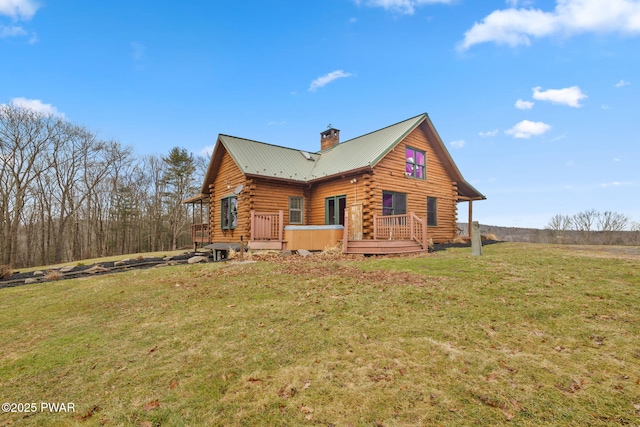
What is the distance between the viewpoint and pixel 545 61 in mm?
13609

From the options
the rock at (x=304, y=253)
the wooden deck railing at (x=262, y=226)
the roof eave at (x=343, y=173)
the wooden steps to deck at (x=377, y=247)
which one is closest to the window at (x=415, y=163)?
the roof eave at (x=343, y=173)

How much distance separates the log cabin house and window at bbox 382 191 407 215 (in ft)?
0.18

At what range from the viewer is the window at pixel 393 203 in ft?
53.5

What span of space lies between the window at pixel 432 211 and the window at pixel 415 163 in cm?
171

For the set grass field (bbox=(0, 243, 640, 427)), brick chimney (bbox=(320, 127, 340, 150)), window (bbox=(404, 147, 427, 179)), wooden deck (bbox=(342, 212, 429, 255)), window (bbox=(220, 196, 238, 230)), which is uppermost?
brick chimney (bbox=(320, 127, 340, 150))

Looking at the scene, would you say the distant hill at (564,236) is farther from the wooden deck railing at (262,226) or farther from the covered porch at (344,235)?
the wooden deck railing at (262,226)

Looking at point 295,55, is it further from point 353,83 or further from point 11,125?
point 11,125

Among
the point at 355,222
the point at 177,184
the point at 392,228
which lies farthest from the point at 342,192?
the point at 177,184

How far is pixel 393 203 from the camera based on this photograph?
16.6m

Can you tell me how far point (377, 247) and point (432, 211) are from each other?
26.9ft

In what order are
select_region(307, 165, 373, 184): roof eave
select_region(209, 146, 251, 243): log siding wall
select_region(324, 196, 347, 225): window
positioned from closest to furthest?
select_region(307, 165, 373, 184): roof eave, select_region(209, 146, 251, 243): log siding wall, select_region(324, 196, 347, 225): window

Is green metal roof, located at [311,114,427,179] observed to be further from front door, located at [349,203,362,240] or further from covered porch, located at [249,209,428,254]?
covered porch, located at [249,209,428,254]

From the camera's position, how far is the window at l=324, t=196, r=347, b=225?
16531 millimetres

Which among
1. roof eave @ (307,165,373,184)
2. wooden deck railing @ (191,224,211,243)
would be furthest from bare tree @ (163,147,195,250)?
roof eave @ (307,165,373,184)
